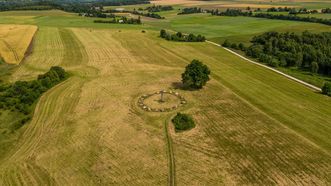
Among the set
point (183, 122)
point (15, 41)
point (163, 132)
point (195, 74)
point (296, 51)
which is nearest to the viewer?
point (163, 132)

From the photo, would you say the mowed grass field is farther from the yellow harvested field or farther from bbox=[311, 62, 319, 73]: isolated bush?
the yellow harvested field

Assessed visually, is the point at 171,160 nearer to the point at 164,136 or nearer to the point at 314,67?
the point at 164,136

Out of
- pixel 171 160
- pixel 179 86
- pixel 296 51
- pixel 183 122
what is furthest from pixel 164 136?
pixel 296 51

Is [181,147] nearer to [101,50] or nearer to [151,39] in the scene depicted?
[101,50]

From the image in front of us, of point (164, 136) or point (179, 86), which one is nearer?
point (164, 136)

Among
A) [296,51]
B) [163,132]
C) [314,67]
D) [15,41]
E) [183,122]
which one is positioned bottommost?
[163,132]

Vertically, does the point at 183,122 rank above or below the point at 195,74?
below
